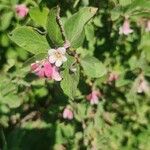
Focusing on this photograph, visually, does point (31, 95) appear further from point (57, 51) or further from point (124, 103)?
point (57, 51)

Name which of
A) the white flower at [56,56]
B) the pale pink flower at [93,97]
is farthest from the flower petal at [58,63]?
the pale pink flower at [93,97]

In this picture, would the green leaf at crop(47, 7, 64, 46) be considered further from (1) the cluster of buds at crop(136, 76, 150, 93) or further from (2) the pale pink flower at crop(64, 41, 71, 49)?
(1) the cluster of buds at crop(136, 76, 150, 93)

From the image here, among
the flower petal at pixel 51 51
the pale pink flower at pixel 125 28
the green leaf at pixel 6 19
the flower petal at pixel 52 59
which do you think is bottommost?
the green leaf at pixel 6 19

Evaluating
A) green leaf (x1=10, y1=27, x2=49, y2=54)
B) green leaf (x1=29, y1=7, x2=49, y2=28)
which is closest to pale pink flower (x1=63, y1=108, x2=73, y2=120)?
green leaf (x1=29, y1=7, x2=49, y2=28)

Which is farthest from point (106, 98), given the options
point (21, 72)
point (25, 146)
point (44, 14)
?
point (44, 14)

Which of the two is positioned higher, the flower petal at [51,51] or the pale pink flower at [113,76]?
the flower petal at [51,51]

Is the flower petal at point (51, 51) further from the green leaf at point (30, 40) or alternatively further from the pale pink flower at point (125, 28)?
the pale pink flower at point (125, 28)
